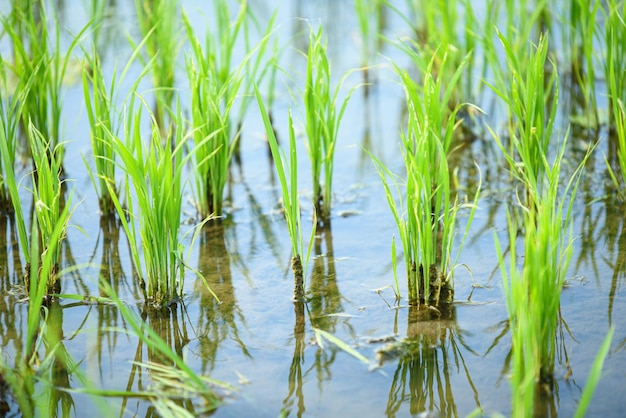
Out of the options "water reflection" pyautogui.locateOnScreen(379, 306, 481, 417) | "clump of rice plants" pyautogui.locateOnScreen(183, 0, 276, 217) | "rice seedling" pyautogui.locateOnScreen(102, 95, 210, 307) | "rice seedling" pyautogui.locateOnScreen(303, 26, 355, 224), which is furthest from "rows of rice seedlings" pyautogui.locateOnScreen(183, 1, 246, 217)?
"water reflection" pyautogui.locateOnScreen(379, 306, 481, 417)

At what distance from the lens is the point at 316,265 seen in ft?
10.1

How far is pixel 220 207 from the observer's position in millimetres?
3490

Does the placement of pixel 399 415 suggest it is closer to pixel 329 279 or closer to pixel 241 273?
pixel 329 279

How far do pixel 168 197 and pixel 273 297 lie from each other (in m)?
0.56

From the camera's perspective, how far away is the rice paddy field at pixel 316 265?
222 centimetres

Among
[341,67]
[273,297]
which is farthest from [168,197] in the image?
[341,67]

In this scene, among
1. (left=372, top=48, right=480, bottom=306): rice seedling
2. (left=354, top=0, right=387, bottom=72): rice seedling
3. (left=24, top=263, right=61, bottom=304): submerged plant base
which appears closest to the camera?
(left=372, top=48, right=480, bottom=306): rice seedling

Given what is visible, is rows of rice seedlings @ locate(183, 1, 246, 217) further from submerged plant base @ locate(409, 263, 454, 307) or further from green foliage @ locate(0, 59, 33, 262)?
submerged plant base @ locate(409, 263, 454, 307)

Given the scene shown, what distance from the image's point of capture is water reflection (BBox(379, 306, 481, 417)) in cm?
222

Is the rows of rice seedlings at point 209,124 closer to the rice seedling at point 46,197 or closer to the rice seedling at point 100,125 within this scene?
the rice seedling at point 100,125

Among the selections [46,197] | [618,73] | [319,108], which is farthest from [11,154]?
[618,73]

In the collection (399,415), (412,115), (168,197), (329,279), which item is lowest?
(399,415)

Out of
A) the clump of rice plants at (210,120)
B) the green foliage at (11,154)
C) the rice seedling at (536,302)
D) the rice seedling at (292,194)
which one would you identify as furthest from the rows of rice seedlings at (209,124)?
the rice seedling at (536,302)

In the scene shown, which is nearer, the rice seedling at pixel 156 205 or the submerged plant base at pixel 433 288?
the rice seedling at pixel 156 205
